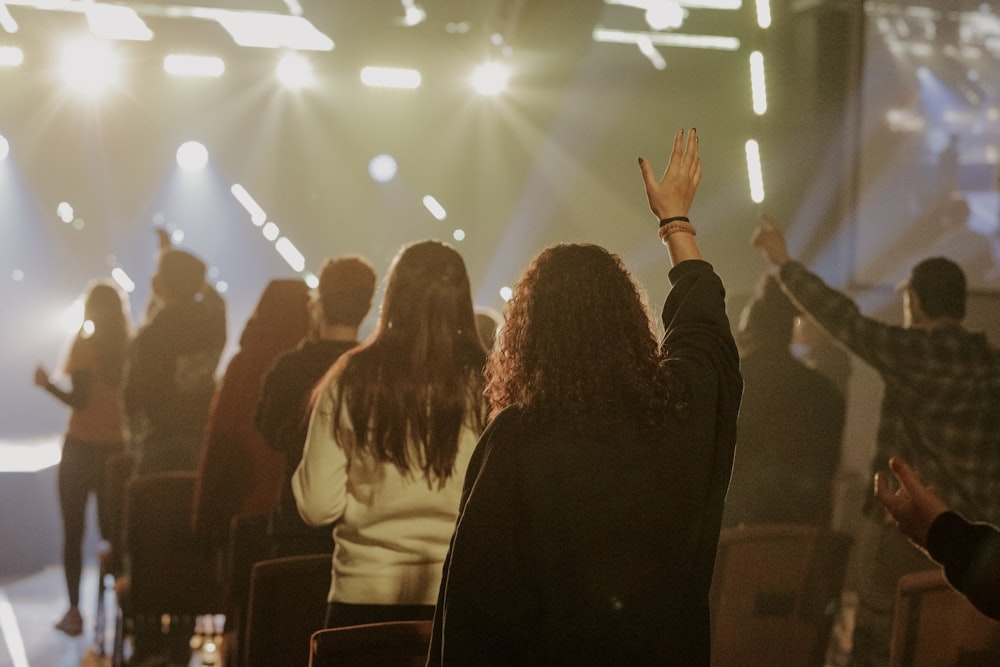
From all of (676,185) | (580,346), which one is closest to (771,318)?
(676,185)

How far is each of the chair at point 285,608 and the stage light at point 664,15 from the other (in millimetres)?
4164

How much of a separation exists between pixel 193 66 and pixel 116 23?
1.81 metres

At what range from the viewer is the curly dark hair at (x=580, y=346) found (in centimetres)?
139

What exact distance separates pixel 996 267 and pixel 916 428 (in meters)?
1.62

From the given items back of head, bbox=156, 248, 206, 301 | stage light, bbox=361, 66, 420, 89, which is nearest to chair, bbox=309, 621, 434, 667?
back of head, bbox=156, 248, 206, 301

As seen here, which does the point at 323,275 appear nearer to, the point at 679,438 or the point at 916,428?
the point at 679,438

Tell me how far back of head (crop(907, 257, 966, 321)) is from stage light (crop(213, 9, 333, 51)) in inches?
186

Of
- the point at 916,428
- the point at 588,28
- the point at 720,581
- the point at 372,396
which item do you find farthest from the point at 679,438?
the point at 588,28

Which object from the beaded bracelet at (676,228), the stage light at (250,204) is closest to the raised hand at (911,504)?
the beaded bracelet at (676,228)

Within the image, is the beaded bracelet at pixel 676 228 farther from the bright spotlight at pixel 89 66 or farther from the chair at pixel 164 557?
the bright spotlight at pixel 89 66

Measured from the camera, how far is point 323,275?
281 cm

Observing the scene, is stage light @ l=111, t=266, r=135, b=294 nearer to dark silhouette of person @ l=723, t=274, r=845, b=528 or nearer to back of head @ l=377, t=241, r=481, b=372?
dark silhouette of person @ l=723, t=274, r=845, b=528

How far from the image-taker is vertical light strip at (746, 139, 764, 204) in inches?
182

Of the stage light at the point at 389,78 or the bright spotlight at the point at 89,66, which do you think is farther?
the stage light at the point at 389,78
